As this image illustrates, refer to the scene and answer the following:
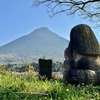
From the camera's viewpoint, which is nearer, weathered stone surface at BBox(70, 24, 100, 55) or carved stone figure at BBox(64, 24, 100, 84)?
carved stone figure at BBox(64, 24, 100, 84)

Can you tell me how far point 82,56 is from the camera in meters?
7.45

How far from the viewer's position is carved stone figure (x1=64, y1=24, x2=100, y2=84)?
7.06 m

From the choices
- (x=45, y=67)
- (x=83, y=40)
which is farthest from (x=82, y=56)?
(x=45, y=67)

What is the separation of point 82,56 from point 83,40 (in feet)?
1.69

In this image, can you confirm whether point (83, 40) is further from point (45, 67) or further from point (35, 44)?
point (35, 44)

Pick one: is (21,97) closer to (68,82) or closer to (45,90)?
(45,90)

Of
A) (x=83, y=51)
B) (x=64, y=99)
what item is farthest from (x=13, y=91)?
(x=83, y=51)

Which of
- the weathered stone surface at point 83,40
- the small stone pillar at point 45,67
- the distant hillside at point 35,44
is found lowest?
the small stone pillar at point 45,67

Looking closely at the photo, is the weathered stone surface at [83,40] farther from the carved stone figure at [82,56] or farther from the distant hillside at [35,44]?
the distant hillside at [35,44]

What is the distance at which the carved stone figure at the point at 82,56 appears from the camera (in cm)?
706

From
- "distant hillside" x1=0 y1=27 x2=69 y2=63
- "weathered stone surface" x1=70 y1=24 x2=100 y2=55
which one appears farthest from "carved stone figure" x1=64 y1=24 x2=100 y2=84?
"distant hillside" x1=0 y1=27 x2=69 y2=63

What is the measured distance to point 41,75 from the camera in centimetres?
860

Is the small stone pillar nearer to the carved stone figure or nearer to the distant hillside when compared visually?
the carved stone figure

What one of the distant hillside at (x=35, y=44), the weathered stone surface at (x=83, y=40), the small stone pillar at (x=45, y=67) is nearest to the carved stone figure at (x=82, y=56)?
the weathered stone surface at (x=83, y=40)
